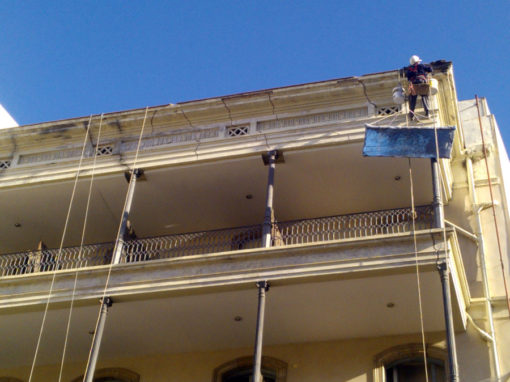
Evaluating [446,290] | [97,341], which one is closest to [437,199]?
[446,290]

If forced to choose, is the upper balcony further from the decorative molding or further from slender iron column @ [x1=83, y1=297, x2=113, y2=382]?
slender iron column @ [x1=83, y1=297, x2=113, y2=382]

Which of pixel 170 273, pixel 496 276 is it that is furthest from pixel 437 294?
pixel 170 273

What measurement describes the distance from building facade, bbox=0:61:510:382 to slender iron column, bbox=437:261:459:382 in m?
0.23

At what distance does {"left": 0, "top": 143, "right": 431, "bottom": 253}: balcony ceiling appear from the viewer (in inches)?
667

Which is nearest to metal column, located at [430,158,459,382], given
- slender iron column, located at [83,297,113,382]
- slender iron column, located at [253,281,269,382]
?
slender iron column, located at [253,281,269,382]

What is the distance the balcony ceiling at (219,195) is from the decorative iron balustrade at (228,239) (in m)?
0.69

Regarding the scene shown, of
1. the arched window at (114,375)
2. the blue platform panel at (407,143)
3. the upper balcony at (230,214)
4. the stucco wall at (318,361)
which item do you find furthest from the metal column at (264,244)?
the arched window at (114,375)

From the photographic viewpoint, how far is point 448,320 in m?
12.9

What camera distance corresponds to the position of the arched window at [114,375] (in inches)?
666

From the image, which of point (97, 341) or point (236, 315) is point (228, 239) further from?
point (97, 341)

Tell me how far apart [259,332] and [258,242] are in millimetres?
4363

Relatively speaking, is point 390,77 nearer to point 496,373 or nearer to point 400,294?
point 400,294

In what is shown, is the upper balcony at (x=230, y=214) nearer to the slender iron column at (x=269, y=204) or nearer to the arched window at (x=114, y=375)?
the slender iron column at (x=269, y=204)

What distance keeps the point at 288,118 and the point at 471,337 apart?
619cm
